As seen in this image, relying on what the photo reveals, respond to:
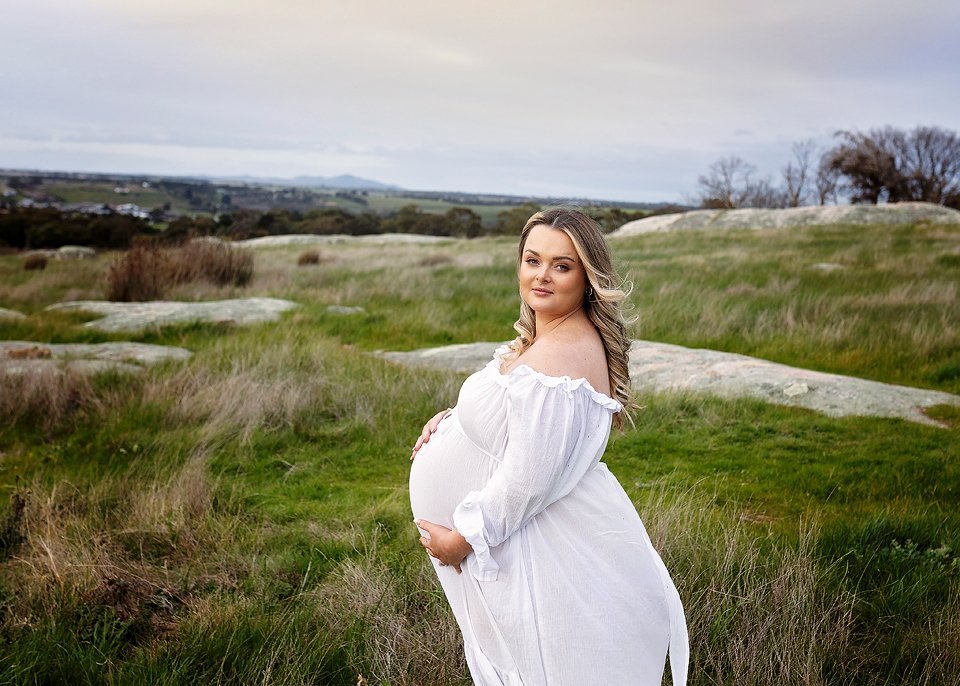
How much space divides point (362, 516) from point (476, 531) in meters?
2.96

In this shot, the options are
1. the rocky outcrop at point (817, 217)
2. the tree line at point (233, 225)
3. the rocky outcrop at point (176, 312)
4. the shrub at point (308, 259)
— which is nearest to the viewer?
the rocky outcrop at point (176, 312)

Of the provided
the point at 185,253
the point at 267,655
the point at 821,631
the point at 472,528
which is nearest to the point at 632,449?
the point at 821,631

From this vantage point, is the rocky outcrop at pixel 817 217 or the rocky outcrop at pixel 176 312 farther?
the rocky outcrop at pixel 817 217

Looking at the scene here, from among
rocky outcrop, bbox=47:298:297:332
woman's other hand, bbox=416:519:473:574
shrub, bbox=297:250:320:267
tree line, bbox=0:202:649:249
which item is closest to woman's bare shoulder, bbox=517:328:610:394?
woman's other hand, bbox=416:519:473:574

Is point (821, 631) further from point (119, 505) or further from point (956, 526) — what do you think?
point (119, 505)

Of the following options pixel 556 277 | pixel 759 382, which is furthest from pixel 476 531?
pixel 759 382

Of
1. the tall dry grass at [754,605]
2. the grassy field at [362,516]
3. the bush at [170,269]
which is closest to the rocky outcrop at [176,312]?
the grassy field at [362,516]

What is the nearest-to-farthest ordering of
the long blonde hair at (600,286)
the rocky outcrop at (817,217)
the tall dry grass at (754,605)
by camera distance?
1. the long blonde hair at (600,286)
2. the tall dry grass at (754,605)
3. the rocky outcrop at (817,217)

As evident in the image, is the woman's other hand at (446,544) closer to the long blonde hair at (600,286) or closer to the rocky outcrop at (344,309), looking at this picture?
the long blonde hair at (600,286)

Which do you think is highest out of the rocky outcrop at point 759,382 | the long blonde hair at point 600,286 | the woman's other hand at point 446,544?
the long blonde hair at point 600,286

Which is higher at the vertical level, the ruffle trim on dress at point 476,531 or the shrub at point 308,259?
the ruffle trim on dress at point 476,531

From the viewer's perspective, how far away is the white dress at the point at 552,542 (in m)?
1.97

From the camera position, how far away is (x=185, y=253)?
52.0 ft

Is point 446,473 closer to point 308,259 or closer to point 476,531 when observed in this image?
point 476,531
